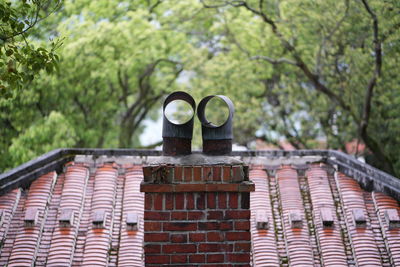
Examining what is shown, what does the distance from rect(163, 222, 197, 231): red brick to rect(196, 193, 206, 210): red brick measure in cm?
13

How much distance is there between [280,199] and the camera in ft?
19.3

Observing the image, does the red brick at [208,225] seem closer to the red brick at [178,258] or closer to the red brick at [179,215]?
the red brick at [179,215]

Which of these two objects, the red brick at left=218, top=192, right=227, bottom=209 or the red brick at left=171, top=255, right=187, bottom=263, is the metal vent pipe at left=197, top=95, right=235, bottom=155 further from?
the red brick at left=171, top=255, right=187, bottom=263

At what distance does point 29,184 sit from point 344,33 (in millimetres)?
10647

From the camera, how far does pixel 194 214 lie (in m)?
3.31

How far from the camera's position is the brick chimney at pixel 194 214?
10.8ft

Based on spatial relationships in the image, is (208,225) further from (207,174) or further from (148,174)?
(148,174)

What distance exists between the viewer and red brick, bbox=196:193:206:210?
332 cm

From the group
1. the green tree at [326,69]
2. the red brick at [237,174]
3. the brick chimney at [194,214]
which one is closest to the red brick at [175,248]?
the brick chimney at [194,214]

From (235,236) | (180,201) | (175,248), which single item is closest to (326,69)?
(235,236)

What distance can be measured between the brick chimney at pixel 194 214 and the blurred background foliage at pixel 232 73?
818 cm

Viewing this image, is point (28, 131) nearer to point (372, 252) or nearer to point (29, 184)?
point (29, 184)

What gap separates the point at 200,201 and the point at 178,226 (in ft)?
0.83

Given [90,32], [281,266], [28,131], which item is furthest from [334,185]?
[90,32]
